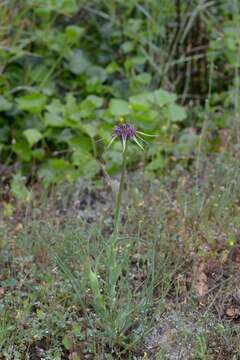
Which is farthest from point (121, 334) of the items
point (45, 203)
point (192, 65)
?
point (192, 65)

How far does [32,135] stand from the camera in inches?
169

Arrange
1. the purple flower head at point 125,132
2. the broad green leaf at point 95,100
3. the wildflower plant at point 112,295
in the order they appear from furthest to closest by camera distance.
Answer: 1. the broad green leaf at point 95,100
2. the wildflower plant at point 112,295
3. the purple flower head at point 125,132

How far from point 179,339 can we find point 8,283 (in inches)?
28.4

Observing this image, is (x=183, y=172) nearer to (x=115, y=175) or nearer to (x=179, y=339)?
A: (x=115, y=175)

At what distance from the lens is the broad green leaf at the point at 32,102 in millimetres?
4370

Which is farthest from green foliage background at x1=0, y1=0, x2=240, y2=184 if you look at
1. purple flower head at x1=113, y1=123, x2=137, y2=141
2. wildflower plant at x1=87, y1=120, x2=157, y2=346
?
purple flower head at x1=113, y1=123, x2=137, y2=141

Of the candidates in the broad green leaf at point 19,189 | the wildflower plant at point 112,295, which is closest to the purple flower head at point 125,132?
the wildflower plant at point 112,295

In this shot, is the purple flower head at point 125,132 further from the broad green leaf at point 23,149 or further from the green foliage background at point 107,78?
the broad green leaf at point 23,149

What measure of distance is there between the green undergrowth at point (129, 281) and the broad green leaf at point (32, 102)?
2.79 ft

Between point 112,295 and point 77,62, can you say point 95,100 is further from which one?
point 112,295

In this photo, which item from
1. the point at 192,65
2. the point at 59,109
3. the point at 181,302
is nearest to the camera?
the point at 181,302

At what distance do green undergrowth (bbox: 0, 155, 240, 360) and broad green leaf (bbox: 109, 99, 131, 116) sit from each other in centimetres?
72

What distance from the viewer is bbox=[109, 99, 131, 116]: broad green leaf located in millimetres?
4289

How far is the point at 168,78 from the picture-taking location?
489 cm
